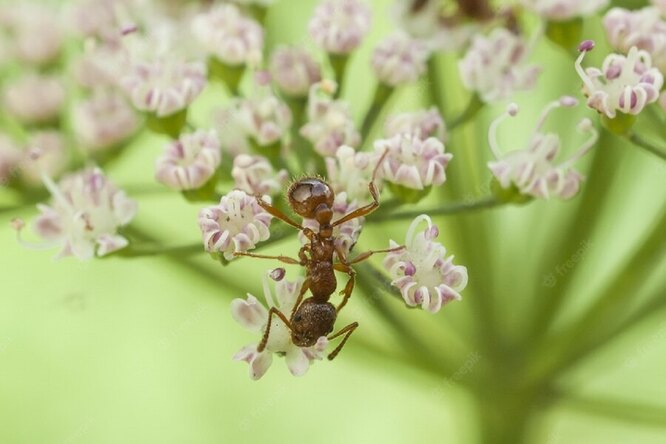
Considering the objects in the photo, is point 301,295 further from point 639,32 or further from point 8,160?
point 8,160

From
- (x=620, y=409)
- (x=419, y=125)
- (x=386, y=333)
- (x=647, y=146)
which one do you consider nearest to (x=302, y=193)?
(x=419, y=125)

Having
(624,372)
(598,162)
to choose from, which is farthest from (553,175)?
(624,372)

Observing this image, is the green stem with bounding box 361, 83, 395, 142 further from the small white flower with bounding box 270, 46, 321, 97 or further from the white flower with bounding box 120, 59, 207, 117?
the white flower with bounding box 120, 59, 207, 117

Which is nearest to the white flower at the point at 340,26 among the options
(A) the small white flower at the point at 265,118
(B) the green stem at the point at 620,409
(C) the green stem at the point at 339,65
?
(C) the green stem at the point at 339,65

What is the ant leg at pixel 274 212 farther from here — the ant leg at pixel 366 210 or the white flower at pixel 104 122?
the white flower at pixel 104 122

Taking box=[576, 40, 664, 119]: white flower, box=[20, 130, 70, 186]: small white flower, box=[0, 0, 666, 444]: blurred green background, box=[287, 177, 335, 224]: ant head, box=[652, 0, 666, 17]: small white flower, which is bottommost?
box=[0, 0, 666, 444]: blurred green background

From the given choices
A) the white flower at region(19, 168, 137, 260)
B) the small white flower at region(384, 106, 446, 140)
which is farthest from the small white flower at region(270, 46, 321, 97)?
the white flower at region(19, 168, 137, 260)

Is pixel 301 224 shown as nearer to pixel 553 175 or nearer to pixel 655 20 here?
pixel 553 175
